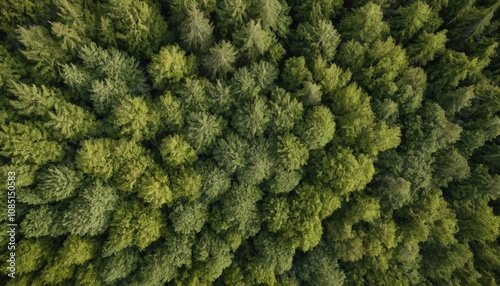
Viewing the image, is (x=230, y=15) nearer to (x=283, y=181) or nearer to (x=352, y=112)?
(x=352, y=112)

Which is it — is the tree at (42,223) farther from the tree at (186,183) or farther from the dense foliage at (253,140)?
the tree at (186,183)

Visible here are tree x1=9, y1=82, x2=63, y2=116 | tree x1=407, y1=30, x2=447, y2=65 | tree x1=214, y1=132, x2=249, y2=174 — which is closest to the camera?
tree x1=9, y1=82, x2=63, y2=116

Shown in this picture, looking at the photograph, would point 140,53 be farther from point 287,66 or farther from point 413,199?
point 413,199

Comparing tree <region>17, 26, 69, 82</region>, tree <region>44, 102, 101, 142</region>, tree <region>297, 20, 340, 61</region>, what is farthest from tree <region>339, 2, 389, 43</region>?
tree <region>17, 26, 69, 82</region>

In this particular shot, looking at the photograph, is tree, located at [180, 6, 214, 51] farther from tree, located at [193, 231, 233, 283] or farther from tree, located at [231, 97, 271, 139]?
tree, located at [193, 231, 233, 283]

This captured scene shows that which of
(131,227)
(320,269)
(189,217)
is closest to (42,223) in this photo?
(131,227)

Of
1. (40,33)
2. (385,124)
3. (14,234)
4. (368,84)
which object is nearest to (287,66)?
(368,84)
